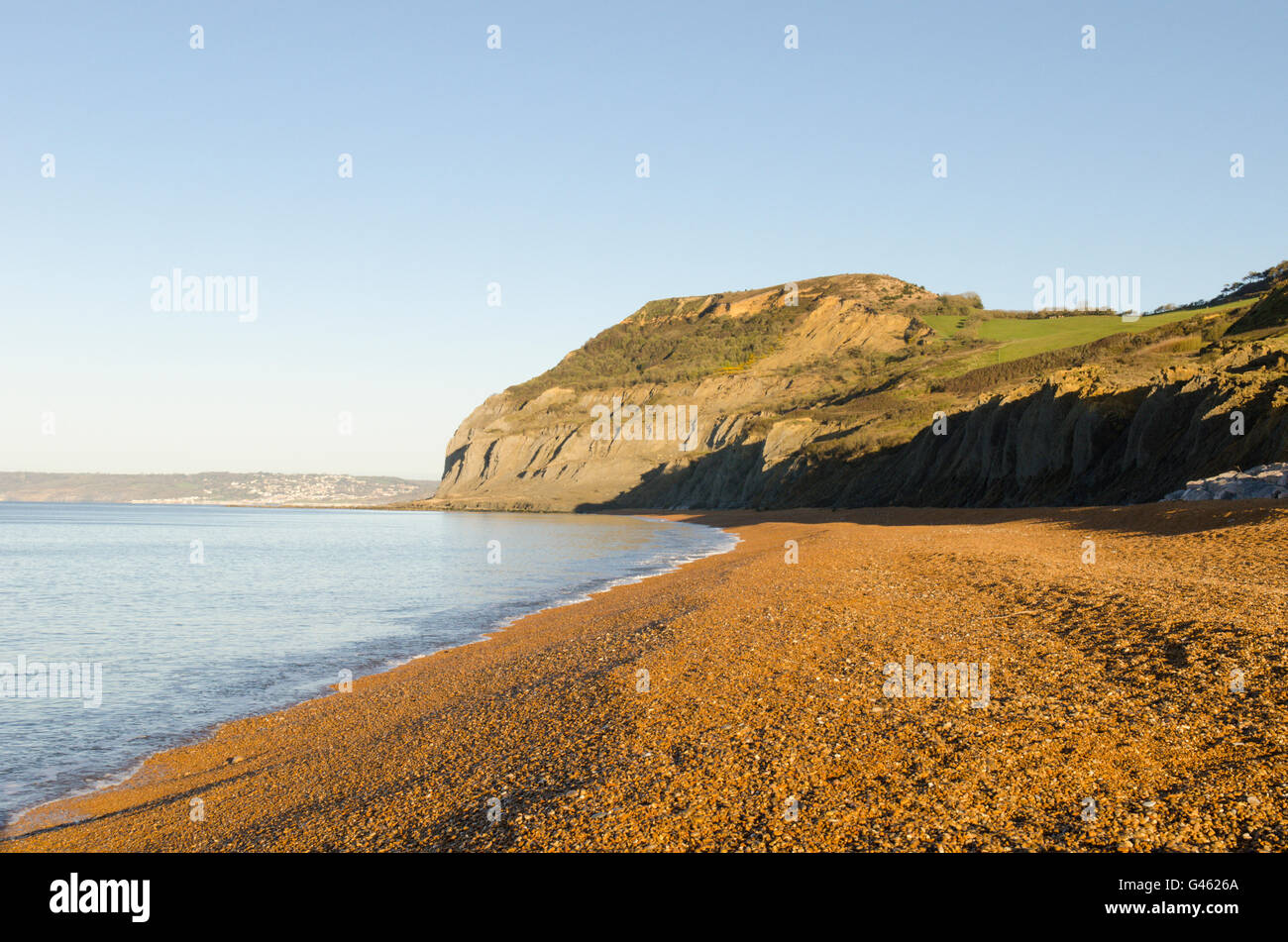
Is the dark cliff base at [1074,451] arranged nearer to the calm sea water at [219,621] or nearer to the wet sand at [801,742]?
the calm sea water at [219,621]

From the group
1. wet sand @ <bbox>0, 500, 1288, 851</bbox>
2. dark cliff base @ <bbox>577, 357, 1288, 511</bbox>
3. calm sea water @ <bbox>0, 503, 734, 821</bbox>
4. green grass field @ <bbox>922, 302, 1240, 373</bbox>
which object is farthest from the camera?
green grass field @ <bbox>922, 302, 1240, 373</bbox>

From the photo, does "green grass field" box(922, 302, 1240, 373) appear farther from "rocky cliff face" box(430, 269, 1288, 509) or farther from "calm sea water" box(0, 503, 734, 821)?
"calm sea water" box(0, 503, 734, 821)

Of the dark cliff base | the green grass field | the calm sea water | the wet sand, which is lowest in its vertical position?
the calm sea water

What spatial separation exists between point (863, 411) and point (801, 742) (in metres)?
74.7

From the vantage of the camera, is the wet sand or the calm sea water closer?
the wet sand

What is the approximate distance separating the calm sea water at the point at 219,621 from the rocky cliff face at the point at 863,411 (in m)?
17.0

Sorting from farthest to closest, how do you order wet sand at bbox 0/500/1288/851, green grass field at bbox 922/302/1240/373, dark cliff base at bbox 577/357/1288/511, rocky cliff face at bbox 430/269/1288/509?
green grass field at bbox 922/302/1240/373 < rocky cliff face at bbox 430/269/1288/509 < dark cliff base at bbox 577/357/1288/511 < wet sand at bbox 0/500/1288/851

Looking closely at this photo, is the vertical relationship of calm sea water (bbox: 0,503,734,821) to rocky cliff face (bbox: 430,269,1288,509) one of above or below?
below

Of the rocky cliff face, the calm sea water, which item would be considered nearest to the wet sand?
the calm sea water

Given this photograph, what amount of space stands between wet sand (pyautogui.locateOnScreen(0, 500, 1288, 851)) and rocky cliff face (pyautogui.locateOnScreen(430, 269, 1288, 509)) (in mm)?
20028

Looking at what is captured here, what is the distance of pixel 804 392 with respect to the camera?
108375mm

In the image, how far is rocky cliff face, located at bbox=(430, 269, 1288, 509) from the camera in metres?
32.0
